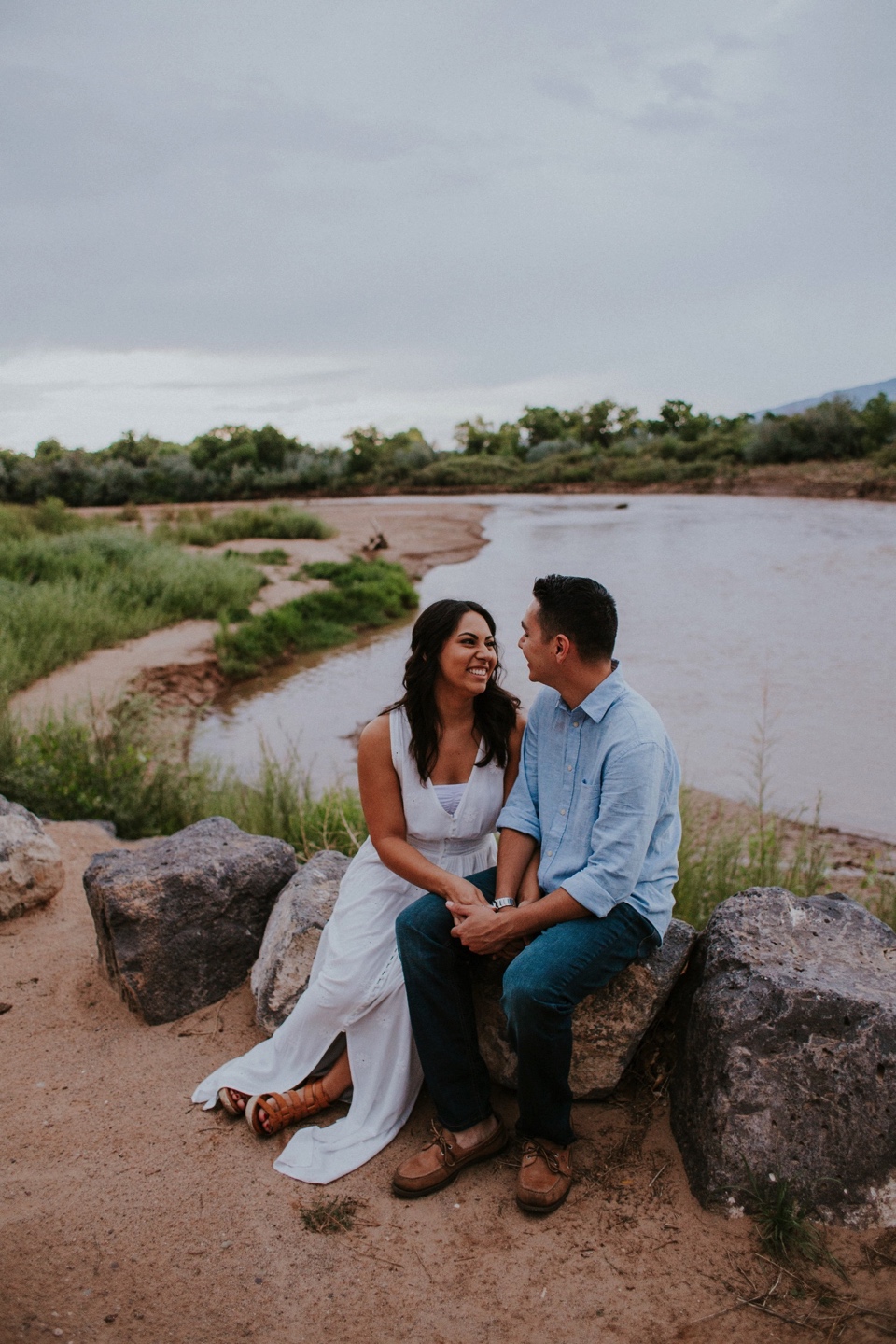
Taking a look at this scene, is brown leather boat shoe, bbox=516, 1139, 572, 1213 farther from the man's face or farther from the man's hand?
the man's face

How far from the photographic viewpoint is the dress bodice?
3.11m

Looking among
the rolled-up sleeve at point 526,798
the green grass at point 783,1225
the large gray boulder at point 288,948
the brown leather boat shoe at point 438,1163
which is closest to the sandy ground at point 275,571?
the large gray boulder at point 288,948

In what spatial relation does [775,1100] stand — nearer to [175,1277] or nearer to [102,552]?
[175,1277]

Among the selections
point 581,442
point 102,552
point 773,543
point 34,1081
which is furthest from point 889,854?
point 581,442

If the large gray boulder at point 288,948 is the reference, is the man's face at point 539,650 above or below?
above

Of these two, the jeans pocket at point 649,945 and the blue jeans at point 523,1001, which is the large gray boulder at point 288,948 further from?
the jeans pocket at point 649,945

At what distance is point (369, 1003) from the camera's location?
3002 millimetres

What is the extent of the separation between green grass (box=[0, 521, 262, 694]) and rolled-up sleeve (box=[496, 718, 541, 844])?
269 inches

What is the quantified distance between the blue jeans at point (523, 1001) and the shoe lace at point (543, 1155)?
0.03 meters

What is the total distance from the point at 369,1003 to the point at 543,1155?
2.29ft

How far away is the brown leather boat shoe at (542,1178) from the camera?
2.60m

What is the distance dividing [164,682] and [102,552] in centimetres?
622

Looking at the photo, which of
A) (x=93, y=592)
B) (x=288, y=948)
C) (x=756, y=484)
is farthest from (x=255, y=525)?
(x=288, y=948)

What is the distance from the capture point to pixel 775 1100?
2.53 metres
